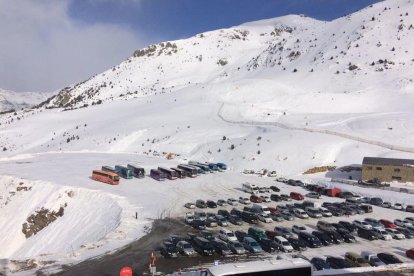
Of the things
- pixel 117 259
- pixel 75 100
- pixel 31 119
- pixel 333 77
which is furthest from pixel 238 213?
pixel 75 100

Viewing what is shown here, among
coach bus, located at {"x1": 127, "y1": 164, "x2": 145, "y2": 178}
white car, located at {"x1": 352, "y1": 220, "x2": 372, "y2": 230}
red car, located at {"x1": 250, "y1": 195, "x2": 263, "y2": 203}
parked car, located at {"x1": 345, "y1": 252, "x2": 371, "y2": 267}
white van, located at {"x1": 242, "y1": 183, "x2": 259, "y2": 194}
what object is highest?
coach bus, located at {"x1": 127, "y1": 164, "x2": 145, "y2": 178}

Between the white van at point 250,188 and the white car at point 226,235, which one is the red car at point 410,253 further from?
the white van at point 250,188

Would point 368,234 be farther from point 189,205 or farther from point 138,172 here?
point 138,172

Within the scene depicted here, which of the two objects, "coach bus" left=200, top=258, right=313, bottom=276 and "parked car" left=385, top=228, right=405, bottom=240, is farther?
"parked car" left=385, top=228, right=405, bottom=240

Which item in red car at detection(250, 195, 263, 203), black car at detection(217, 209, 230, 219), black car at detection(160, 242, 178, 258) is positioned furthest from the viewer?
red car at detection(250, 195, 263, 203)

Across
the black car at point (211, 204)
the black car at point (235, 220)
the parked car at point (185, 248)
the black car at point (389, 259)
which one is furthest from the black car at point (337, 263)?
the black car at point (211, 204)

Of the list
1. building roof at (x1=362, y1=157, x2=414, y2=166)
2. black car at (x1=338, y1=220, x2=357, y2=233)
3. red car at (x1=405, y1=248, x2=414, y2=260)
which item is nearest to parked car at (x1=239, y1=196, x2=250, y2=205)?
black car at (x1=338, y1=220, x2=357, y2=233)

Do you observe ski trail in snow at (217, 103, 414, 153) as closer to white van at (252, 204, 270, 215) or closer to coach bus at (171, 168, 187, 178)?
coach bus at (171, 168, 187, 178)
